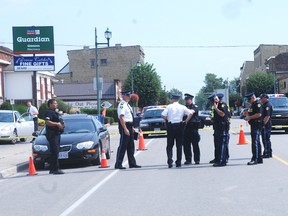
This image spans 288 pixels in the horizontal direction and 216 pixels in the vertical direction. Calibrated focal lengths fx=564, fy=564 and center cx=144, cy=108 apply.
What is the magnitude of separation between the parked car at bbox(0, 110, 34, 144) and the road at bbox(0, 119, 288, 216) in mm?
11612

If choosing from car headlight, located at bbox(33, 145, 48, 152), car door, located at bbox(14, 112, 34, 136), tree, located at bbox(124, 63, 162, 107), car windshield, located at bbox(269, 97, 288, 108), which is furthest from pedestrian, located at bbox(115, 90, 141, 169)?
tree, located at bbox(124, 63, 162, 107)

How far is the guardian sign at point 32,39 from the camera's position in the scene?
31781 mm

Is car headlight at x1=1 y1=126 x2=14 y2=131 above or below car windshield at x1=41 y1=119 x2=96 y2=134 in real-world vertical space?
below

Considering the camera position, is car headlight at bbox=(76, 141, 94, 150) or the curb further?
car headlight at bbox=(76, 141, 94, 150)

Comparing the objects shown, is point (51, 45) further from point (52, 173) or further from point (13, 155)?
point (52, 173)

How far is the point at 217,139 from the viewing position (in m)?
14.1

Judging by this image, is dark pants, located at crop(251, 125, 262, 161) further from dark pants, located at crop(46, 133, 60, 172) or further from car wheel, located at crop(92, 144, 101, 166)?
dark pants, located at crop(46, 133, 60, 172)

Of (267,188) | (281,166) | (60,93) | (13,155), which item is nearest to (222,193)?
(267,188)

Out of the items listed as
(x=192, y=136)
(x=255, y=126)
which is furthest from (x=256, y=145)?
(x=192, y=136)

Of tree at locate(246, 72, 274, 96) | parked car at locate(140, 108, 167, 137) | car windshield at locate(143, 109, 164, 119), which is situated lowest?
parked car at locate(140, 108, 167, 137)

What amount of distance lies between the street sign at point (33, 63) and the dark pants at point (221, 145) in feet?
65.2

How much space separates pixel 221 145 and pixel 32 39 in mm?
20512

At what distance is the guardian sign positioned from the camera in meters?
31.8

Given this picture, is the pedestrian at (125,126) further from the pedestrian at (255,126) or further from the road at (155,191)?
the pedestrian at (255,126)
